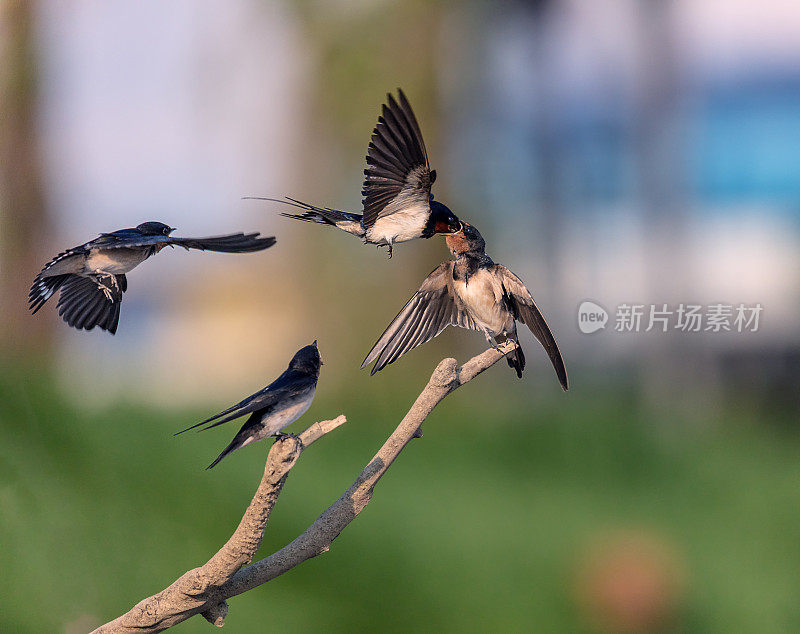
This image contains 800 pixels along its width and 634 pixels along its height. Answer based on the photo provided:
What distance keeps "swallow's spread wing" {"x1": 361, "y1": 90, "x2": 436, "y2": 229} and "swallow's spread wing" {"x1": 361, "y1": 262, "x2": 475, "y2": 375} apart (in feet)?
1.09

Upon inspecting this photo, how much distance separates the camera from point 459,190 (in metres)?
5.54

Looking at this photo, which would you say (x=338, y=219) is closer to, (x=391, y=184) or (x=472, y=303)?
(x=391, y=184)

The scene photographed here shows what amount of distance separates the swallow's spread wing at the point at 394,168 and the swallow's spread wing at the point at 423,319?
0.33m

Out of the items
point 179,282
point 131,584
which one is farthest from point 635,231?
point 131,584

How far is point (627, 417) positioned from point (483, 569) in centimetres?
207

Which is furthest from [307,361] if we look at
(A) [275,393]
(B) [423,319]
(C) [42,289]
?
(C) [42,289]

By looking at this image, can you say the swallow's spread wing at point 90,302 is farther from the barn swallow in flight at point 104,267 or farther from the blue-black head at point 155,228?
the blue-black head at point 155,228

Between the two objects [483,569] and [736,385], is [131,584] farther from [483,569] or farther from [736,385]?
[736,385]

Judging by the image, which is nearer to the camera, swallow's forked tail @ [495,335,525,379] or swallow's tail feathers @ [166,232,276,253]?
swallow's tail feathers @ [166,232,276,253]

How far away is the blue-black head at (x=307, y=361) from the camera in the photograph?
1.47 meters

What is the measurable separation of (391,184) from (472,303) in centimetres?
47

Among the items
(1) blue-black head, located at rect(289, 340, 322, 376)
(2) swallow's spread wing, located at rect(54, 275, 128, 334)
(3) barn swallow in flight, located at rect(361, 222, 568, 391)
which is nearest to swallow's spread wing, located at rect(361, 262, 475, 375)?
(3) barn swallow in flight, located at rect(361, 222, 568, 391)
